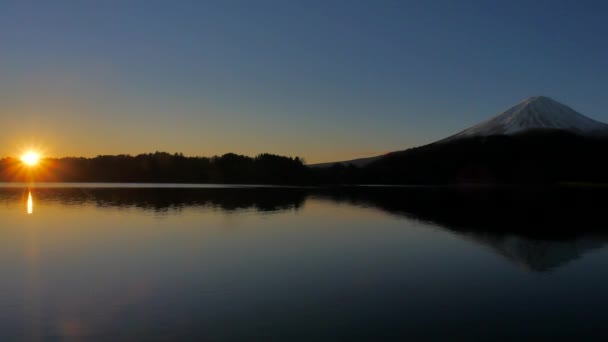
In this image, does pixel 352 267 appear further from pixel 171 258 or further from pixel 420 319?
pixel 171 258

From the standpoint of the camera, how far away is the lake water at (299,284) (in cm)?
1275

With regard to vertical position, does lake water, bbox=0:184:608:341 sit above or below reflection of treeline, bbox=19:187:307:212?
below

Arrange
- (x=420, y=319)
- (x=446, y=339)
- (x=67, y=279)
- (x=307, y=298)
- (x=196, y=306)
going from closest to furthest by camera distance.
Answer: (x=446, y=339) → (x=420, y=319) → (x=196, y=306) → (x=307, y=298) → (x=67, y=279)

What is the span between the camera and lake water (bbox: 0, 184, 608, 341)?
41.8 ft

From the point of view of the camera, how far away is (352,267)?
862 inches

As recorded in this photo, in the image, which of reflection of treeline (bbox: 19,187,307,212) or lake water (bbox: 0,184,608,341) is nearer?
lake water (bbox: 0,184,608,341)

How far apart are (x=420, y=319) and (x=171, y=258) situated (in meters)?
15.2

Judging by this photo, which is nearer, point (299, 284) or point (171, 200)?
point (299, 284)

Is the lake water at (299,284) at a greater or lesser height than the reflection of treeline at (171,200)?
lesser

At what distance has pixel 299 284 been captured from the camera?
18125 mm

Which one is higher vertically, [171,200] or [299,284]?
[171,200]

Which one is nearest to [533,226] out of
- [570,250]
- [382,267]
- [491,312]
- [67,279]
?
[570,250]

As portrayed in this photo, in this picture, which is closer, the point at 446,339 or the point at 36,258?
the point at 446,339

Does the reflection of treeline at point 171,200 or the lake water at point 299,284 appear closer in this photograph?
the lake water at point 299,284
